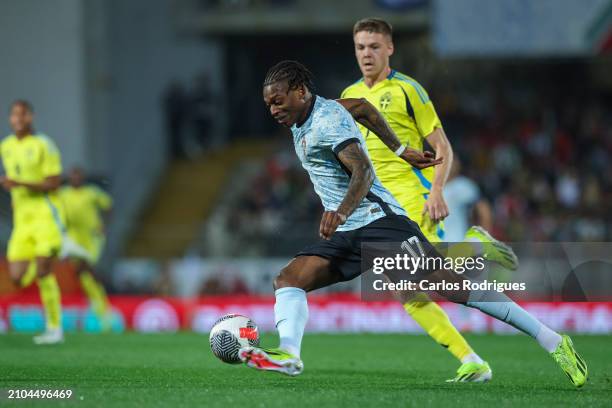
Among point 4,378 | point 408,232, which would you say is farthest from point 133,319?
point 408,232

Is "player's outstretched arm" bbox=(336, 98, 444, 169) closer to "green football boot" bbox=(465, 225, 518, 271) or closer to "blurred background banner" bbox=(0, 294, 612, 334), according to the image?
"green football boot" bbox=(465, 225, 518, 271)

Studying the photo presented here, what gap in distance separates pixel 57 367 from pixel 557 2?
45.0 ft

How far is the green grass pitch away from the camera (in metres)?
6.41

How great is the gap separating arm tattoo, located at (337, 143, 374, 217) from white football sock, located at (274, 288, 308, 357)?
72 centimetres

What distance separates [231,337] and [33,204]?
224 inches

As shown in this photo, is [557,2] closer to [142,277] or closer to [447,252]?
[142,277]

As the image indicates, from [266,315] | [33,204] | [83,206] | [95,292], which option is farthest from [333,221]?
[83,206]

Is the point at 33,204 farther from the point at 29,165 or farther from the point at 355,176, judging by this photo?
the point at 355,176

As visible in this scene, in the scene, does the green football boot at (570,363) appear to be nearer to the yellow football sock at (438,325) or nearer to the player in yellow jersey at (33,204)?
the yellow football sock at (438,325)

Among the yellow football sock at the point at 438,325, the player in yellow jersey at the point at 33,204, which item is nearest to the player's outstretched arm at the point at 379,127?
the yellow football sock at the point at 438,325

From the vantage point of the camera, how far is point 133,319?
55.0 feet

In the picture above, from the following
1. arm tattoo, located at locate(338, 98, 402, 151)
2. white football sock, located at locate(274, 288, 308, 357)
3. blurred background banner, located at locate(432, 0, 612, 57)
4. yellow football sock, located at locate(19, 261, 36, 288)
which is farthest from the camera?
blurred background banner, located at locate(432, 0, 612, 57)

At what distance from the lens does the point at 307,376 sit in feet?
27.0

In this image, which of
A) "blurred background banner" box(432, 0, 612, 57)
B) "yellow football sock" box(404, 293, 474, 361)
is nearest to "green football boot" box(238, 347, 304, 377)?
"yellow football sock" box(404, 293, 474, 361)
